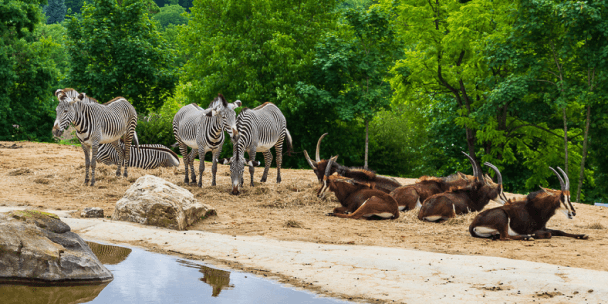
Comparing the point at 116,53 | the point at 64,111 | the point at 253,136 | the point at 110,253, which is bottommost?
the point at 110,253

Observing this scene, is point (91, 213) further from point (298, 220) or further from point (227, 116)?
point (227, 116)

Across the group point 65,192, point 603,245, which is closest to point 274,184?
point 65,192

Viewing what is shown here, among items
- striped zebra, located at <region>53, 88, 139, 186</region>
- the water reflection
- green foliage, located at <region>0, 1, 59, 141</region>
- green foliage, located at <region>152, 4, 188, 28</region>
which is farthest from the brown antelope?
green foliage, located at <region>152, 4, 188, 28</region>

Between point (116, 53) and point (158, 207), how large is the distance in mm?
18618

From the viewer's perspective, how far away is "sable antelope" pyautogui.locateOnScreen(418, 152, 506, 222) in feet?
34.2

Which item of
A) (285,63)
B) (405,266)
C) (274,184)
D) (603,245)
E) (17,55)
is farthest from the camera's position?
(17,55)

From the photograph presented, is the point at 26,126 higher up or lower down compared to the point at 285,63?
lower down

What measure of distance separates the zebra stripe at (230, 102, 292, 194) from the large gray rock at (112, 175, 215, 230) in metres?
3.35

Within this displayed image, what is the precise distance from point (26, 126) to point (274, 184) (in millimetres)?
22760

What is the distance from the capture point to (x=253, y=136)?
46.7ft

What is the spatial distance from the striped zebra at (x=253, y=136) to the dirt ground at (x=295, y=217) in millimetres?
560

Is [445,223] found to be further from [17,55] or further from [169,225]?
[17,55]

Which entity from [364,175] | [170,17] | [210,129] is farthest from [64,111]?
[170,17]

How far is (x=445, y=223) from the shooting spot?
33.7 feet
